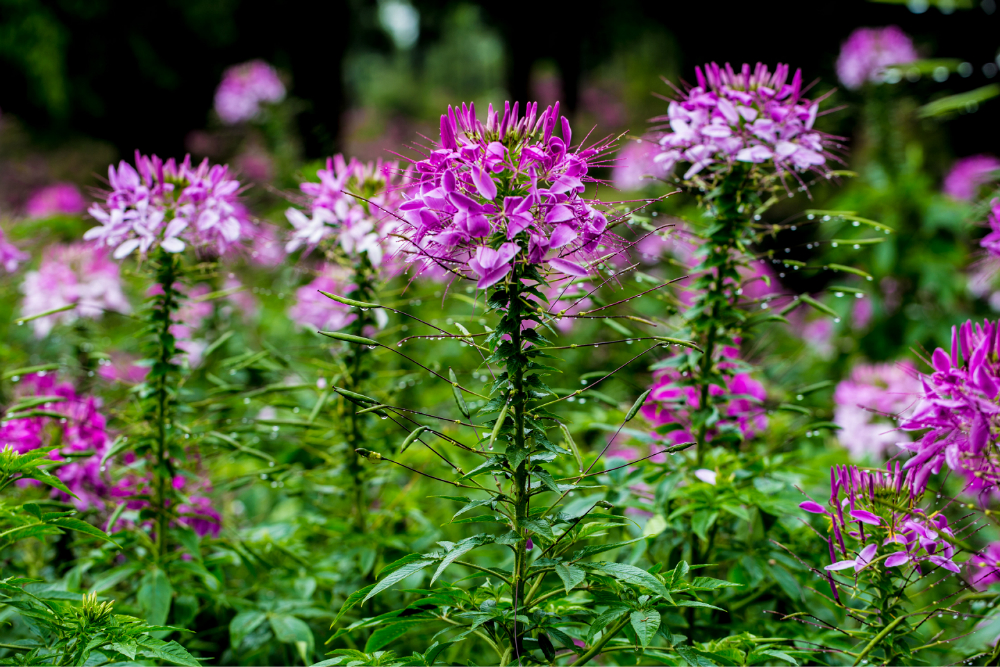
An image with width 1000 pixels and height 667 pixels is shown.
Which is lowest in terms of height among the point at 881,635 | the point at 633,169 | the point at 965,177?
the point at 881,635

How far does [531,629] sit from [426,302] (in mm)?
2528

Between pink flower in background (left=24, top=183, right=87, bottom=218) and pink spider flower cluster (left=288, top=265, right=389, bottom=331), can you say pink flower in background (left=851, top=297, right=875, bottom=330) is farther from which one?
pink flower in background (left=24, top=183, right=87, bottom=218)

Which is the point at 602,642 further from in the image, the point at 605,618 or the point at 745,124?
the point at 745,124

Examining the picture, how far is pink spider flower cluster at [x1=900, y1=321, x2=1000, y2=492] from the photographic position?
3.90 feet

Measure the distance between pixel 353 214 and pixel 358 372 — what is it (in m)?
0.42

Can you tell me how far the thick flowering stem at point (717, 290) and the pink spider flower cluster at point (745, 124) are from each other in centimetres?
8

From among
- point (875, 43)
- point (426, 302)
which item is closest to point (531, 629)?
point (426, 302)

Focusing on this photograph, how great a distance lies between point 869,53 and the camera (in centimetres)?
482

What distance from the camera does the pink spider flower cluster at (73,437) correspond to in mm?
1823

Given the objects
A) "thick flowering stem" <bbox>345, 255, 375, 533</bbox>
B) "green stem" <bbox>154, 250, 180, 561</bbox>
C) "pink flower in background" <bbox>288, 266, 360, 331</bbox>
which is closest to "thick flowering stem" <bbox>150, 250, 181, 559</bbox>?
"green stem" <bbox>154, 250, 180, 561</bbox>

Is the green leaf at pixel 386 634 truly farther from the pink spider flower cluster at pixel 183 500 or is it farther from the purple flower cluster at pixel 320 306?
the purple flower cluster at pixel 320 306

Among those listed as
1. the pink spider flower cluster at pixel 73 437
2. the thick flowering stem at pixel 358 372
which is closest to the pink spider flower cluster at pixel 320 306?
the thick flowering stem at pixel 358 372

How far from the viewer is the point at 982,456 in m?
1.22

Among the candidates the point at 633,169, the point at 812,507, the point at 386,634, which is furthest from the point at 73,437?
the point at 633,169
